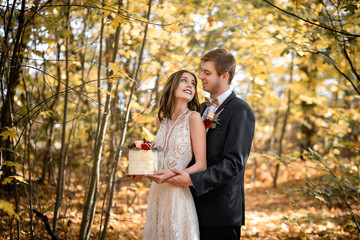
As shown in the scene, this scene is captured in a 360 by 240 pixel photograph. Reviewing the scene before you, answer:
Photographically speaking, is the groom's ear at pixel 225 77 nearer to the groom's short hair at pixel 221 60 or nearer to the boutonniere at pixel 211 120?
the groom's short hair at pixel 221 60

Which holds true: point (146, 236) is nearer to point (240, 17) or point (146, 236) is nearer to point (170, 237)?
point (170, 237)

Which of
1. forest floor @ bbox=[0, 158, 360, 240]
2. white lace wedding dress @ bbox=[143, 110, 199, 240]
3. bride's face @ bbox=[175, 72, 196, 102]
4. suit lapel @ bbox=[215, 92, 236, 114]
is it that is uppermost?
bride's face @ bbox=[175, 72, 196, 102]

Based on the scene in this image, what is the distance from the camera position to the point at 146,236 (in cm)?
224

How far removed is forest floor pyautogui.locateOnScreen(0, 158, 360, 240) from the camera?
12.2 ft

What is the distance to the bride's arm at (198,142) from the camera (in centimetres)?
207

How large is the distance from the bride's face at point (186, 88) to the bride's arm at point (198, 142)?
0.19m

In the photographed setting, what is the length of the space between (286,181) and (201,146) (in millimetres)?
8224

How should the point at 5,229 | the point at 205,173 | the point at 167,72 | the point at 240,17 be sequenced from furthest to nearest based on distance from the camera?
1. the point at 240,17
2. the point at 167,72
3. the point at 5,229
4. the point at 205,173

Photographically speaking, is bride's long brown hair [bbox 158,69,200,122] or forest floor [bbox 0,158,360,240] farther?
forest floor [bbox 0,158,360,240]

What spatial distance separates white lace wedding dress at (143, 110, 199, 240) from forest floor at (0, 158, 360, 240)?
657mm

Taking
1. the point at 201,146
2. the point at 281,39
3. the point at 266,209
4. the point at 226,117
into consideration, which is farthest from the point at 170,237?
the point at 266,209

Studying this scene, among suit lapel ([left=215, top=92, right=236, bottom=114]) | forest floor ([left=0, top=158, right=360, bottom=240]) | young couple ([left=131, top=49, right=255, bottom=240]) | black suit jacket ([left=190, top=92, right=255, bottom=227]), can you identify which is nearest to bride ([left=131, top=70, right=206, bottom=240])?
young couple ([left=131, top=49, right=255, bottom=240])

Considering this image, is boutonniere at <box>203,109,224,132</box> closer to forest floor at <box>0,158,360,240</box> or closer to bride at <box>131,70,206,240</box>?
bride at <box>131,70,206,240</box>

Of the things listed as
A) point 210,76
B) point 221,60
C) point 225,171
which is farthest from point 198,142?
point 221,60
